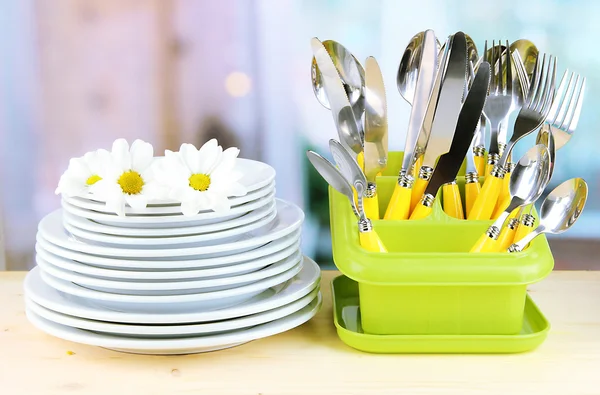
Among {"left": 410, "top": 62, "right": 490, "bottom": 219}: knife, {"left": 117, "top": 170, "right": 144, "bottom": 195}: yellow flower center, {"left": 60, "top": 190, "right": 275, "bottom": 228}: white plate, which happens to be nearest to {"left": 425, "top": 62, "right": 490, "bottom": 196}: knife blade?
{"left": 410, "top": 62, "right": 490, "bottom": 219}: knife

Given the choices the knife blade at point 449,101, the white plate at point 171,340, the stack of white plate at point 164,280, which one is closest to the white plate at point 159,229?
the stack of white plate at point 164,280

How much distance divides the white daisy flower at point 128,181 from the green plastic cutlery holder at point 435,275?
0.21m

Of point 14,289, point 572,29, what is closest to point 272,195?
point 14,289

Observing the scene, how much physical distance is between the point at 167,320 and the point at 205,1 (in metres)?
0.49

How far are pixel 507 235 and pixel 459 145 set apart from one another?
11cm

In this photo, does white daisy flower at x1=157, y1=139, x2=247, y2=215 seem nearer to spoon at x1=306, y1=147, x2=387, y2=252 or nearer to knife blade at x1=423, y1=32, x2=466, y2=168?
spoon at x1=306, y1=147, x2=387, y2=252

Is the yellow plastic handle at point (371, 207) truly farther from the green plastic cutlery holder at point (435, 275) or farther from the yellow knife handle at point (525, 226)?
the yellow knife handle at point (525, 226)

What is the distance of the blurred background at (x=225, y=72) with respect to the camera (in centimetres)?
96

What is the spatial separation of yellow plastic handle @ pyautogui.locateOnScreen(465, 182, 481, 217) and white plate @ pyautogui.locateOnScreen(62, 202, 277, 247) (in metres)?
0.26

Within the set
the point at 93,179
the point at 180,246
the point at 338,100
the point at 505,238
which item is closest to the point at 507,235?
the point at 505,238

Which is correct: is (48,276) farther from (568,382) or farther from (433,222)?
(568,382)

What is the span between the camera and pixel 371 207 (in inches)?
29.6

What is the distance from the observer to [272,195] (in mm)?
761

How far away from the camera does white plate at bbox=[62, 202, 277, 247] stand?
679mm
